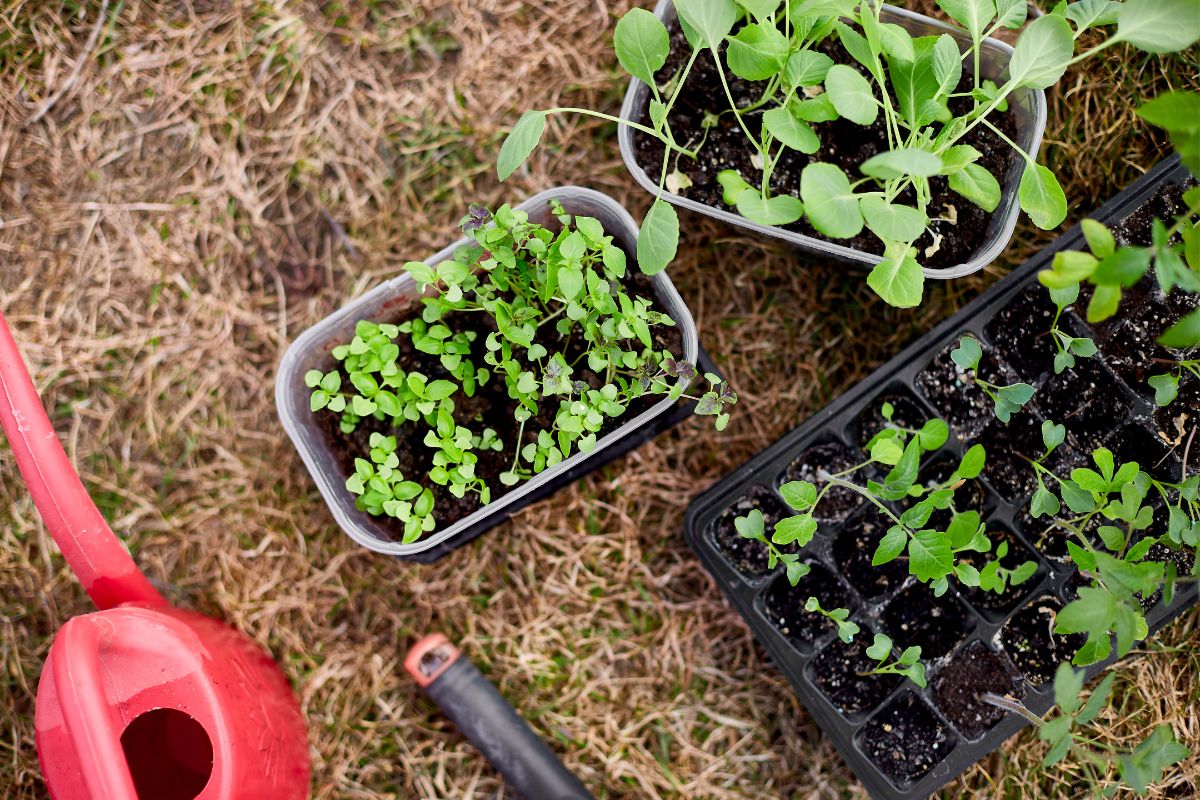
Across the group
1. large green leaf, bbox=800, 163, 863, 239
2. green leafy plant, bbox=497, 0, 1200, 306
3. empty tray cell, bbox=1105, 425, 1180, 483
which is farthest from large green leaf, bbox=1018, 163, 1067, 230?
empty tray cell, bbox=1105, 425, 1180, 483

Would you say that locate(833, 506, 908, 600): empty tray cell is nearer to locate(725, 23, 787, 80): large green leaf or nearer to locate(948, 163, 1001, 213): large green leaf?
locate(948, 163, 1001, 213): large green leaf

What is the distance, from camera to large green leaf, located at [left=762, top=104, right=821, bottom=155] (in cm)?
89

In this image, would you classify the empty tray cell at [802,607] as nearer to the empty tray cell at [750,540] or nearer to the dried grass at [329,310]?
the empty tray cell at [750,540]

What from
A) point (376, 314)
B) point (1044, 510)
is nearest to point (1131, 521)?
point (1044, 510)

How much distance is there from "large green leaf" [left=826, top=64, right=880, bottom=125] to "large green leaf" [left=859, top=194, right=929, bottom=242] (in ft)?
0.31

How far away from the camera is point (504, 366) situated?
949mm

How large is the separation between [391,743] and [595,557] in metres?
0.42

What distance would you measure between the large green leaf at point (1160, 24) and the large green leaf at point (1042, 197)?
0.14m

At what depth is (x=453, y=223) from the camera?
1.30 m

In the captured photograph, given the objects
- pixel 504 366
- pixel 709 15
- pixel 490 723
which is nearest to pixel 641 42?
pixel 709 15

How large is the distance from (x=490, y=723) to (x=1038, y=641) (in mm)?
762

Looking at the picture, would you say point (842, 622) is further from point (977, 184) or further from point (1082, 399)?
point (977, 184)

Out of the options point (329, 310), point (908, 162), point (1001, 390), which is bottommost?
point (1001, 390)

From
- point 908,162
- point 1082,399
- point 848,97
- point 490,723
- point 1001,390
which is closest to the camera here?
point 908,162
